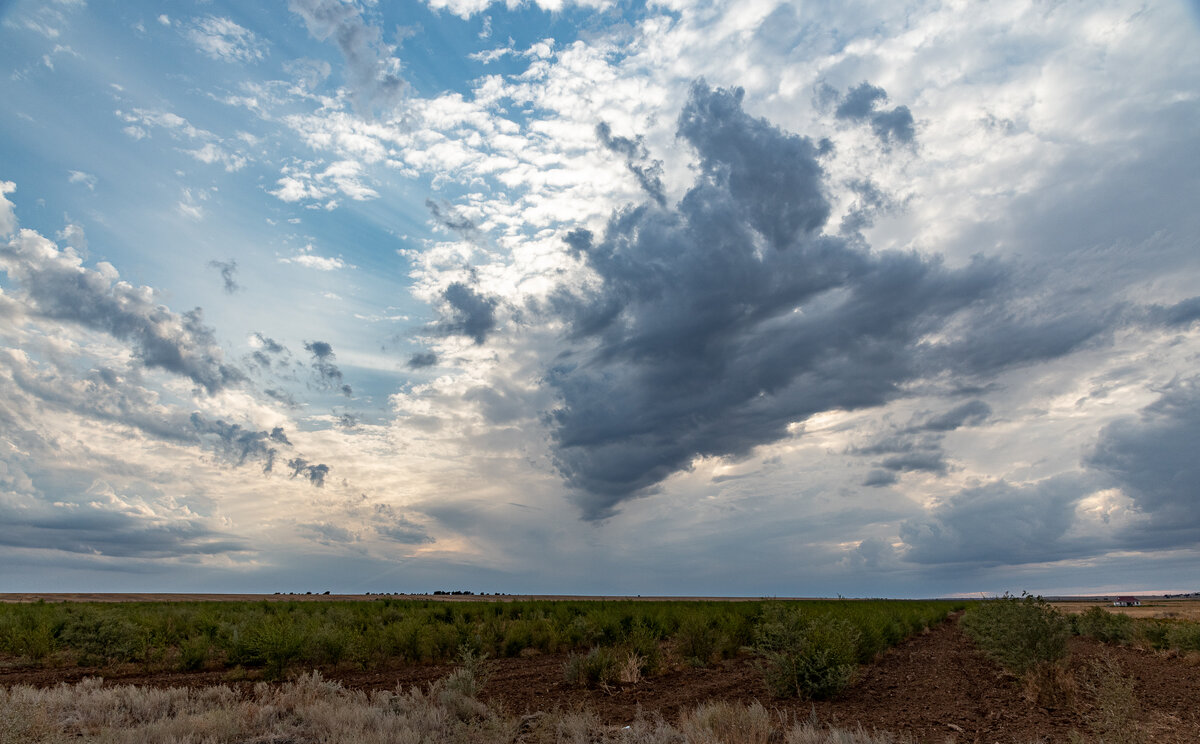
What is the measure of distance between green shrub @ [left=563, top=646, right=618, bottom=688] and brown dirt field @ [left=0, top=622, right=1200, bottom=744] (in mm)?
371

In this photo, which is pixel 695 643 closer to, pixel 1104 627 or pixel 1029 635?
pixel 1029 635

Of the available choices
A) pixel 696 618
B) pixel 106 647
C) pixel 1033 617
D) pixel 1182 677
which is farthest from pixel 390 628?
pixel 1182 677

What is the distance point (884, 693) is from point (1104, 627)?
74.1ft

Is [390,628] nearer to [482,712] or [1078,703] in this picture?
[482,712]

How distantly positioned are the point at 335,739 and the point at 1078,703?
12790 mm

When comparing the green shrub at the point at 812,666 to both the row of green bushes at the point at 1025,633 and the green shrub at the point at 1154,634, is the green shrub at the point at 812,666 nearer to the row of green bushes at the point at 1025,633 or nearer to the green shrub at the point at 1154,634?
the row of green bushes at the point at 1025,633

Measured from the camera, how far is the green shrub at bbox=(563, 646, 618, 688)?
1431 centimetres

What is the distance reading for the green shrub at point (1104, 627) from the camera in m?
27.2

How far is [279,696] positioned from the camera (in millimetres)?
11836

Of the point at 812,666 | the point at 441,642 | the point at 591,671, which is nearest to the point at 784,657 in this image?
the point at 812,666

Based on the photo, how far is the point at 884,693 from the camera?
43.6 feet

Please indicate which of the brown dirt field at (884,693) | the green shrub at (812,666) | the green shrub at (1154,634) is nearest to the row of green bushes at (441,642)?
the green shrub at (812,666)

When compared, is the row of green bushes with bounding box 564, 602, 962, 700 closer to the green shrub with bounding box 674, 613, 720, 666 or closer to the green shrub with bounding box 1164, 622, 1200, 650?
the green shrub with bounding box 674, 613, 720, 666

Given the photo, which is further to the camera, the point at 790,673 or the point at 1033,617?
the point at 1033,617
